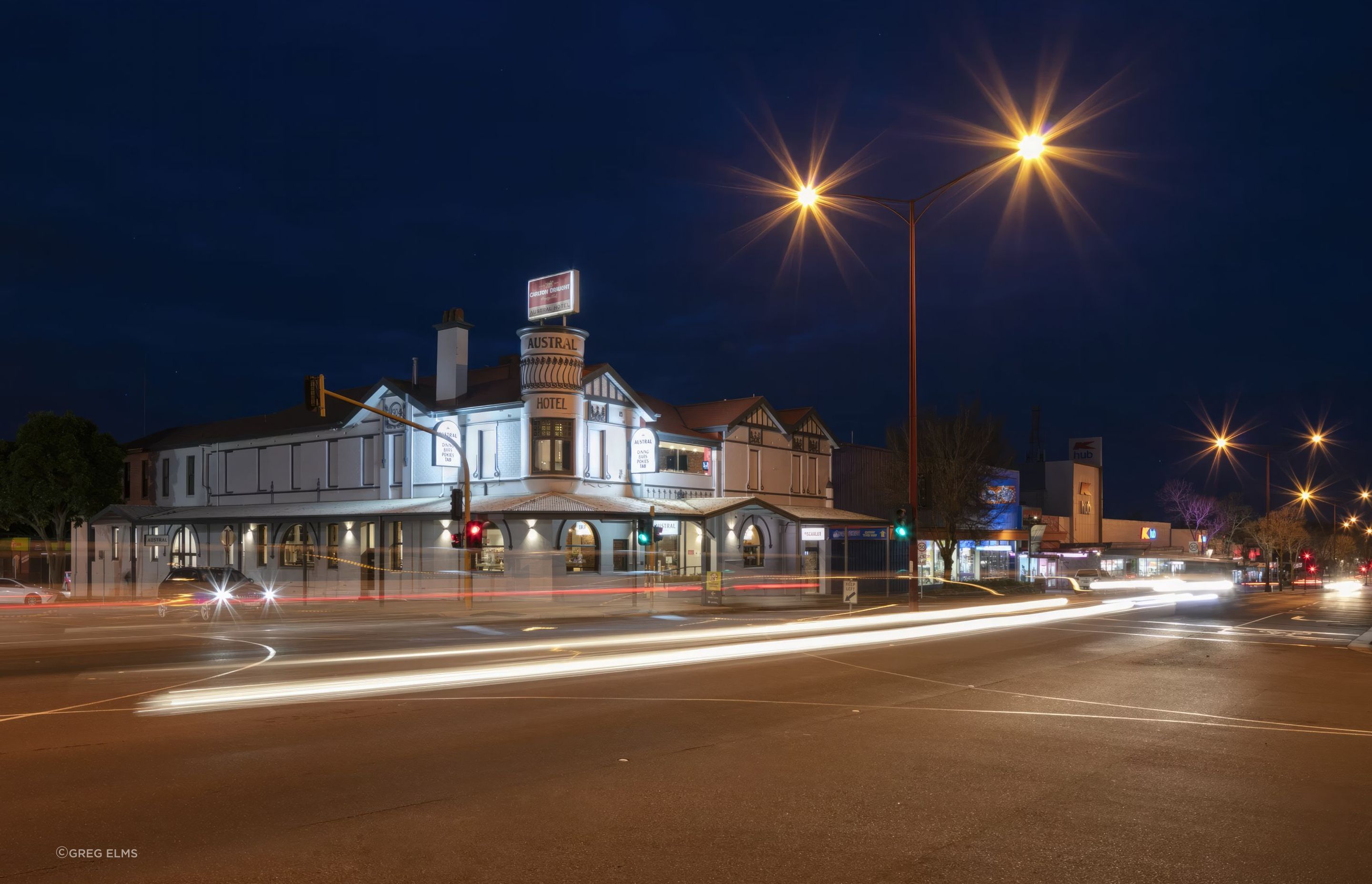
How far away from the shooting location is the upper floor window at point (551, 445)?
39.6 metres

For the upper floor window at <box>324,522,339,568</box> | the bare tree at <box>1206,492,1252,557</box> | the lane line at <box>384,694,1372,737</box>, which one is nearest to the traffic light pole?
the upper floor window at <box>324,522,339,568</box>

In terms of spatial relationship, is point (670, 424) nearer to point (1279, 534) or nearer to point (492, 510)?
point (492, 510)

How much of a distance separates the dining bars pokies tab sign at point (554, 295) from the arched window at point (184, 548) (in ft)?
84.3

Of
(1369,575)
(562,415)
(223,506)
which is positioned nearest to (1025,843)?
(562,415)

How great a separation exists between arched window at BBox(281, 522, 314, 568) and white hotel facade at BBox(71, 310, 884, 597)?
8cm

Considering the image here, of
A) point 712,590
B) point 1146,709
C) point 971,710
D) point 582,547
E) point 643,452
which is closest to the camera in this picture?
point 971,710

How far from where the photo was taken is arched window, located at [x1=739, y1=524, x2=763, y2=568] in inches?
1877

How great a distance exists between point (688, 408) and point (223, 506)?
25.4 meters

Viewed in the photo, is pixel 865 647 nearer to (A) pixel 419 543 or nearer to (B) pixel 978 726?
(B) pixel 978 726

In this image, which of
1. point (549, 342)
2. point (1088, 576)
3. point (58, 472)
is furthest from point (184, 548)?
point (1088, 576)

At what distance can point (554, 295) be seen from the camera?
41.3 metres

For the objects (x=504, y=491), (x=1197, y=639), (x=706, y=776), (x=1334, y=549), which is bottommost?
(x=1334, y=549)

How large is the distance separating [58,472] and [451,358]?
3089 cm

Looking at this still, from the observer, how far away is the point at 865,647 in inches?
749
